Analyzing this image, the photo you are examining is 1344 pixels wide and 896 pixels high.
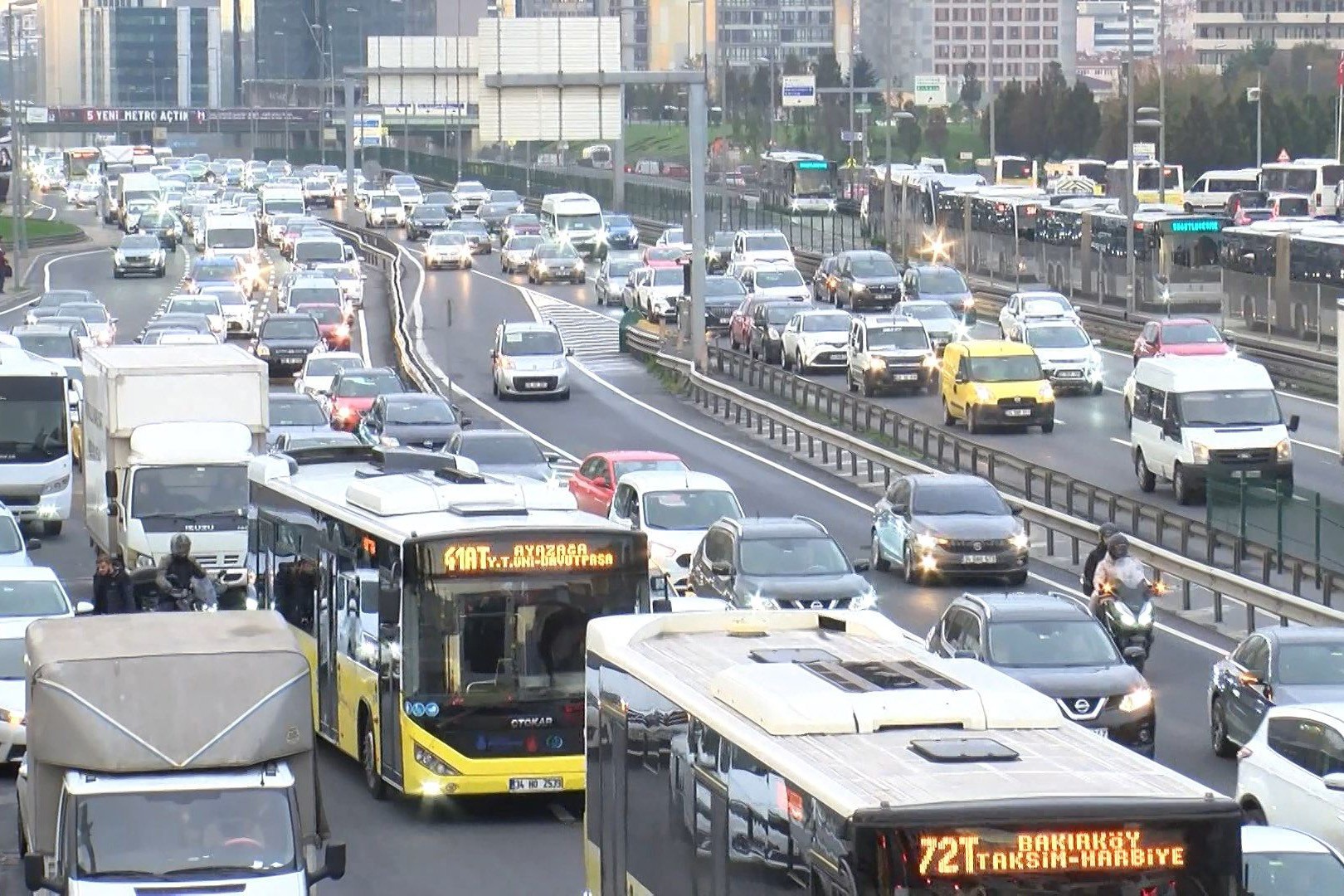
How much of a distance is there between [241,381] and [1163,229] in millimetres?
40603

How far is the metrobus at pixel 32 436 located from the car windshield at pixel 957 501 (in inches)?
474

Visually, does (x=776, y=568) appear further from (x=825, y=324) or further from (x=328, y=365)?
(x=825, y=324)

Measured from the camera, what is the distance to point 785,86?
167 metres

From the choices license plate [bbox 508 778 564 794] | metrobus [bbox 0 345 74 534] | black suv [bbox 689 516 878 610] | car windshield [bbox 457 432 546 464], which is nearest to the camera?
license plate [bbox 508 778 564 794]

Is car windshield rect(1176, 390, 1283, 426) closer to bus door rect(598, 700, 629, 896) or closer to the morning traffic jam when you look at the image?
the morning traffic jam

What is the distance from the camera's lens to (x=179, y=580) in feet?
80.4

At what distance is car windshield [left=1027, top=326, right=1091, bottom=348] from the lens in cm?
5169

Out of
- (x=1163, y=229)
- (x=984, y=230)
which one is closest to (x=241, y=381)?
(x=1163, y=229)

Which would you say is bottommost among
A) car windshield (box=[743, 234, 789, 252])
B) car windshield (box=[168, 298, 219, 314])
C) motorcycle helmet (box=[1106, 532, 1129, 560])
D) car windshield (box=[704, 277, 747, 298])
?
motorcycle helmet (box=[1106, 532, 1129, 560])

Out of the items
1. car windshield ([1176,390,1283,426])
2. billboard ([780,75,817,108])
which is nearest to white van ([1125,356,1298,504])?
car windshield ([1176,390,1283,426])

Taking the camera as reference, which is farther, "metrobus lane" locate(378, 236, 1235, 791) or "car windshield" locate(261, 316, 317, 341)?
"car windshield" locate(261, 316, 317, 341)

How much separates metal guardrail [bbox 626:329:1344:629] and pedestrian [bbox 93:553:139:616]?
11.2m

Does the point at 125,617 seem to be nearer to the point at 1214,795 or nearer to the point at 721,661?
the point at 721,661

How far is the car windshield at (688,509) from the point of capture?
3070 centimetres
